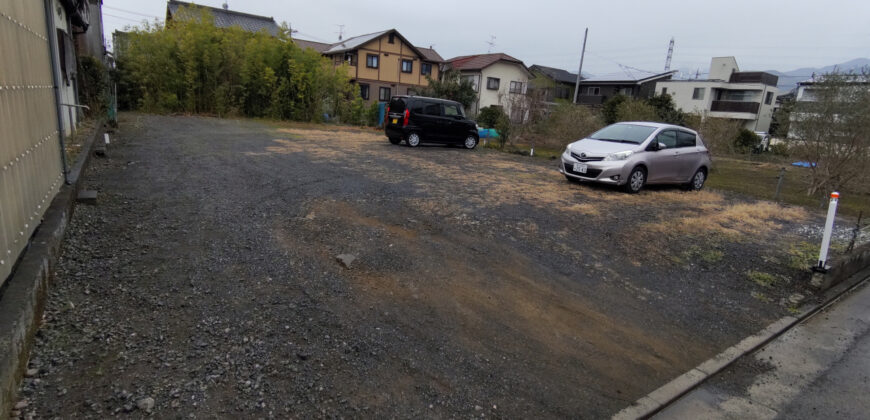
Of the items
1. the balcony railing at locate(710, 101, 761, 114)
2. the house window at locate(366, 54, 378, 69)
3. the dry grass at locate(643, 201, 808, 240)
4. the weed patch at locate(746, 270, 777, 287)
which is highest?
the house window at locate(366, 54, 378, 69)

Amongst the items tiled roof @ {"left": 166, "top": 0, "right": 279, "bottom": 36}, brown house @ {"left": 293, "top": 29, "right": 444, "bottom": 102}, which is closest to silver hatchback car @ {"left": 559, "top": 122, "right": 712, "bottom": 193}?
brown house @ {"left": 293, "top": 29, "right": 444, "bottom": 102}

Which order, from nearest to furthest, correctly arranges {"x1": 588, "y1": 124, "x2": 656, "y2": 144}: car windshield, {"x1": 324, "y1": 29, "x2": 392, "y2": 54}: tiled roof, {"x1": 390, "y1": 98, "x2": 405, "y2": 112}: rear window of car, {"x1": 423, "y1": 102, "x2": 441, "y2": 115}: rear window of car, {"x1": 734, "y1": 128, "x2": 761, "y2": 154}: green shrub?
{"x1": 588, "y1": 124, "x2": 656, "y2": 144}: car windshield → {"x1": 390, "y1": 98, "x2": 405, "y2": 112}: rear window of car → {"x1": 423, "y1": 102, "x2": 441, "y2": 115}: rear window of car → {"x1": 734, "y1": 128, "x2": 761, "y2": 154}: green shrub → {"x1": 324, "y1": 29, "x2": 392, "y2": 54}: tiled roof

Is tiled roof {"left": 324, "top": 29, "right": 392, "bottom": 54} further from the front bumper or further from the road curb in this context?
the road curb

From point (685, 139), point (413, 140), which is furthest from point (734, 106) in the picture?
point (413, 140)

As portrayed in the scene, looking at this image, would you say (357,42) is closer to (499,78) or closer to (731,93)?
A: (499,78)

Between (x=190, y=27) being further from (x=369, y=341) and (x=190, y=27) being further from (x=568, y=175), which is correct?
(x=369, y=341)

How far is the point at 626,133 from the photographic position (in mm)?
8859

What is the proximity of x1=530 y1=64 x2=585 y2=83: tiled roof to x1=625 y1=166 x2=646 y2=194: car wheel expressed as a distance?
34243 mm

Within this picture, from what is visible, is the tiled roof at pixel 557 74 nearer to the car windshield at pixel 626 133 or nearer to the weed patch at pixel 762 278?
the car windshield at pixel 626 133

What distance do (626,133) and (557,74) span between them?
36.1 meters

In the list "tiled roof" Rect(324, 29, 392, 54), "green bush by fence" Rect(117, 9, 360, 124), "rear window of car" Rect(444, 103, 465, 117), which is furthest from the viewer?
"tiled roof" Rect(324, 29, 392, 54)

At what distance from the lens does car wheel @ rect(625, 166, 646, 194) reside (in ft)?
26.6

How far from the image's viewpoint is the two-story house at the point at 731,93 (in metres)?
35.2

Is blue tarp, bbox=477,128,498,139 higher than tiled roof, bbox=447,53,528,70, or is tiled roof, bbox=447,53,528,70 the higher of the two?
tiled roof, bbox=447,53,528,70
